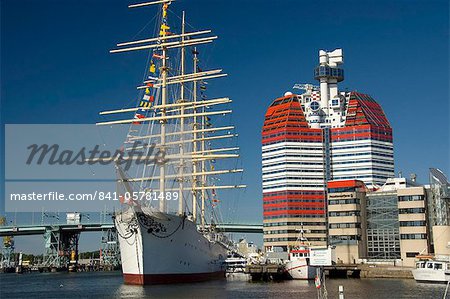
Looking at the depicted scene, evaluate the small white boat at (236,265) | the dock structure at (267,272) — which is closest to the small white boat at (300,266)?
the dock structure at (267,272)

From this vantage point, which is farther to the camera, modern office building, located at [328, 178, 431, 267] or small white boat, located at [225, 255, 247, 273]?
small white boat, located at [225, 255, 247, 273]

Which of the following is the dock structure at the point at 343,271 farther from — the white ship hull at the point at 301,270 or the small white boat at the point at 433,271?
the small white boat at the point at 433,271

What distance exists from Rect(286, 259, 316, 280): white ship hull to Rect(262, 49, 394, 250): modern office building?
83576 millimetres

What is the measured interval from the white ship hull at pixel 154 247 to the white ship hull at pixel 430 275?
33.1 m

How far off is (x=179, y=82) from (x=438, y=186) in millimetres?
50148

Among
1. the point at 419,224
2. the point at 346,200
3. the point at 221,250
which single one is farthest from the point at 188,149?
the point at 419,224

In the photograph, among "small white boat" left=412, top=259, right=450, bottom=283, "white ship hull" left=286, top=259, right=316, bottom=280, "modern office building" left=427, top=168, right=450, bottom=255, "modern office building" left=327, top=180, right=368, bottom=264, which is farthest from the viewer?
"modern office building" left=327, top=180, right=368, bottom=264

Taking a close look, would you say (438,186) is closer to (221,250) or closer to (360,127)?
(221,250)

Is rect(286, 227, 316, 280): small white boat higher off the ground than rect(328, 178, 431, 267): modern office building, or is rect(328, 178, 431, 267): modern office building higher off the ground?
rect(328, 178, 431, 267): modern office building

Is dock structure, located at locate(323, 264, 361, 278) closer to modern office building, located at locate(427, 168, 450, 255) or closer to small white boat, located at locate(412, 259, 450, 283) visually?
modern office building, located at locate(427, 168, 450, 255)

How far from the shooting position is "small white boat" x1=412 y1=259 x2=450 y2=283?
253ft

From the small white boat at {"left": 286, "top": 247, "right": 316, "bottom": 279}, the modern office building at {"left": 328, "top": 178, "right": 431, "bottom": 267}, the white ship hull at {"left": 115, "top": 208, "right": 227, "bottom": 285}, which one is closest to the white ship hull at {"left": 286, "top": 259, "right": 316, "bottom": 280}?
the small white boat at {"left": 286, "top": 247, "right": 316, "bottom": 279}

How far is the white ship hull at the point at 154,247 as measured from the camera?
7419 centimetres

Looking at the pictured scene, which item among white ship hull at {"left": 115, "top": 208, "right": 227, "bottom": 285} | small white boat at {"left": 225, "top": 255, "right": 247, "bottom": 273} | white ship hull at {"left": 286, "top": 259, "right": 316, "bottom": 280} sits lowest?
small white boat at {"left": 225, "top": 255, "right": 247, "bottom": 273}
